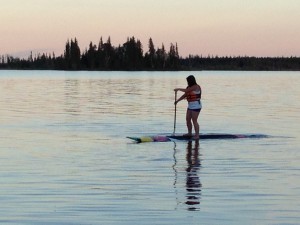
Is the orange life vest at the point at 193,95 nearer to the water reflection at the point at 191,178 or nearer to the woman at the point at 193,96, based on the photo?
the woman at the point at 193,96

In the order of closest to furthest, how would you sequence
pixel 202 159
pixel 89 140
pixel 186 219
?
1. pixel 186 219
2. pixel 202 159
3. pixel 89 140

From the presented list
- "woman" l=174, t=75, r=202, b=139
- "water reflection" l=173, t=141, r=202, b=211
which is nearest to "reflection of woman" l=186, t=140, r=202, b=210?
"water reflection" l=173, t=141, r=202, b=211

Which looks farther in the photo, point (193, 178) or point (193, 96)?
point (193, 96)

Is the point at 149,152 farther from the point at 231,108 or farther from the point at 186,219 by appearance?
the point at 231,108

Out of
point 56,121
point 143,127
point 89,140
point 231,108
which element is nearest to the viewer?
point 89,140

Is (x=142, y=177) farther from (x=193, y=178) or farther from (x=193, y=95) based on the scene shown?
(x=193, y=95)

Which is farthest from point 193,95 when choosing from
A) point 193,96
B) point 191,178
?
point 191,178

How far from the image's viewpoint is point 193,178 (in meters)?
16.6

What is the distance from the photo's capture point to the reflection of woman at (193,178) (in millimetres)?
13734

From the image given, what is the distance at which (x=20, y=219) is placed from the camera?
1199cm

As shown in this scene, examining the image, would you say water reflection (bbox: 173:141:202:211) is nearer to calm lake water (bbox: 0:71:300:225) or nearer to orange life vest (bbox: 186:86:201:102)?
calm lake water (bbox: 0:71:300:225)

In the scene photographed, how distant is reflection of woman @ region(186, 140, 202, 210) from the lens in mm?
13734

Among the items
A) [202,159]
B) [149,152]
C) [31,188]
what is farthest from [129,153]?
[31,188]

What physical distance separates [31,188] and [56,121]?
20.6 metres
